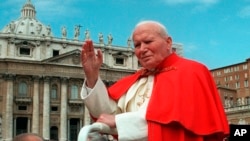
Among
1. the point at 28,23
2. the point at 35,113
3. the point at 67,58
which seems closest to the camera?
the point at 35,113

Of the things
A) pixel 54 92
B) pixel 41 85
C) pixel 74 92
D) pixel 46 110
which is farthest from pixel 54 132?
pixel 41 85

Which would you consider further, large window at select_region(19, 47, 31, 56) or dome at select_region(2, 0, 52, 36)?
dome at select_region(2, 0, 52, 36)

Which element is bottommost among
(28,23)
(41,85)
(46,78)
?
(41,85)

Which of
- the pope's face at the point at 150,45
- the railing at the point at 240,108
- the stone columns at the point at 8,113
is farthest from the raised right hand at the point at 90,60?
the stone columns at the point at 8,113

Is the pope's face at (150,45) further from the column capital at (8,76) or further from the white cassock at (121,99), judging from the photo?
the column capital at (8,76)

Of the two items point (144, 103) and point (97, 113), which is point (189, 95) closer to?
point (144, 103)

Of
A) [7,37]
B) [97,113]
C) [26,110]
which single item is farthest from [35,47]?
[97,113]

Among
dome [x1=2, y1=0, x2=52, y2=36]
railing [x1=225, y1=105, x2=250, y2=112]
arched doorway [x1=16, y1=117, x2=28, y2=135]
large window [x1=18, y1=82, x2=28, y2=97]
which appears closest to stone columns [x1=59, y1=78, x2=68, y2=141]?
arched doorway [x1=16, y1=117, x2=28, y2=135]

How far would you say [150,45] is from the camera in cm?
216

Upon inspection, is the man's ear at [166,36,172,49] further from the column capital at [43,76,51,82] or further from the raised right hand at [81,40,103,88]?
the column capital at [43,76,51,82]

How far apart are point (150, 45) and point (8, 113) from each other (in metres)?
34.1

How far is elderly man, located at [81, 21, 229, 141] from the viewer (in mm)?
1937

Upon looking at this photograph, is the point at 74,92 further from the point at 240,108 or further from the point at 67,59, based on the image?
the point at 240,108

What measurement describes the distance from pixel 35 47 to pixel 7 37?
2.33 metres
